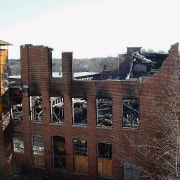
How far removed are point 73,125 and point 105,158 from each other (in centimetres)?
317

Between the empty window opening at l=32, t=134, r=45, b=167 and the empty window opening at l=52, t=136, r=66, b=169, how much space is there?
3.31 ft

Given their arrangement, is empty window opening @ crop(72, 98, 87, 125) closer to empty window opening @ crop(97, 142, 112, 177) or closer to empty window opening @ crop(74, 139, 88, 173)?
empty window opening @ crop(74, 139, 88, 173)

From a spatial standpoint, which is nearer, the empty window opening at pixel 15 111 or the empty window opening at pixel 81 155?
the empty window opening at pixel 81 155

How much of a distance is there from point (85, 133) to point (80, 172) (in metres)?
3.05

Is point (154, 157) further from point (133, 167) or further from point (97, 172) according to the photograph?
point (97, 172)

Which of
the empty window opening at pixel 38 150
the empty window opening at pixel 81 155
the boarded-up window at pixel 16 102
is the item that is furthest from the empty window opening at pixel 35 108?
the empty window opening at pixel 81 155

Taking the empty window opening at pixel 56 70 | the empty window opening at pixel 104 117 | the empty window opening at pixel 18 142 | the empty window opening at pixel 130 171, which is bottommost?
the empty window opening at pixel 130 171

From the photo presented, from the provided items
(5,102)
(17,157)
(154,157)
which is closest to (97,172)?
(154,157)

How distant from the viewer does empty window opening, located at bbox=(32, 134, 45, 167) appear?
73.6 feet

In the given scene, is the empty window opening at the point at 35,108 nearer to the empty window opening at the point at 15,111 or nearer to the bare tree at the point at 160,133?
the empty window opening at the point at 15,111

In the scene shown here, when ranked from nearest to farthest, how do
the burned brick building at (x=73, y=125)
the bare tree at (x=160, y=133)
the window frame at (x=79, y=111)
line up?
the bare tree at (x=160, y=133), the burned brick building at (x=73, y=125), the window frame at (x=79, y=111)

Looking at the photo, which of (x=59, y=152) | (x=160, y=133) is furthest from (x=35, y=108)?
(x=160, y=133)

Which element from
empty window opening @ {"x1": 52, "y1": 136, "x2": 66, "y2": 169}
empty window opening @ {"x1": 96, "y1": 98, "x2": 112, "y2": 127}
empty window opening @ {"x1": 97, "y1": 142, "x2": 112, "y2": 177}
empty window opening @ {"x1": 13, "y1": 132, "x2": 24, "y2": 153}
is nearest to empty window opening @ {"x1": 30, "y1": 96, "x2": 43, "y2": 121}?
empty window opening @ {"x1": 13, "y1": 132, "x2": 24, "y2": 153}

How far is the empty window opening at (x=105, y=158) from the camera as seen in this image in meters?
20.4
